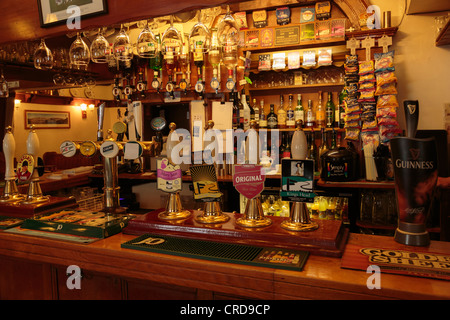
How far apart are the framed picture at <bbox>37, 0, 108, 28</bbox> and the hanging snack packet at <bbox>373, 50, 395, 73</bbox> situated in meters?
2.64

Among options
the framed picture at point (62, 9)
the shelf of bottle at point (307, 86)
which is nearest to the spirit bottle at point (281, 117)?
the shelf of bottle at point (307, 86)

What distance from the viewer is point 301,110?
13.9 ft

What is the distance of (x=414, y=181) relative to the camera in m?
1.17

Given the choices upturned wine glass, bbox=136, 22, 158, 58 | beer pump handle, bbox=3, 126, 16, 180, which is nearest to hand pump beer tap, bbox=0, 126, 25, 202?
beer pump handle, bbox=3, 126, 16, 180

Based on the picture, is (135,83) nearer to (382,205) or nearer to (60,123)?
(382,205)

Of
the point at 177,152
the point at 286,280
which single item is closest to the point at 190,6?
the point at 177,152

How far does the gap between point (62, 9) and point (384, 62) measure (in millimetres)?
2825

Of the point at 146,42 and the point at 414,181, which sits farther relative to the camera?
the point at 146,42

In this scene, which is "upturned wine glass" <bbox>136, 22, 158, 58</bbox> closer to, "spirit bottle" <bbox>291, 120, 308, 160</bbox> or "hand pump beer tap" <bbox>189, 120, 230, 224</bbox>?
"hand pump beer tap" <bbox>189, 120, 230, 224</bbox>

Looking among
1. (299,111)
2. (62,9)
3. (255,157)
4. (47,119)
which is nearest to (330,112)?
(299,111)

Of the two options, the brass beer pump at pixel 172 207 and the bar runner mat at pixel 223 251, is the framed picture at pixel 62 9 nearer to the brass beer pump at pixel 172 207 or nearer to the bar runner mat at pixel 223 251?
the brass beer pump at pixel 172 207

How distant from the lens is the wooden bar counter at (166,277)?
98 centimetres

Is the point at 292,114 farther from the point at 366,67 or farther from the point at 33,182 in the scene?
the point at 33,182

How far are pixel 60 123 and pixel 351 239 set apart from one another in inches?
328
